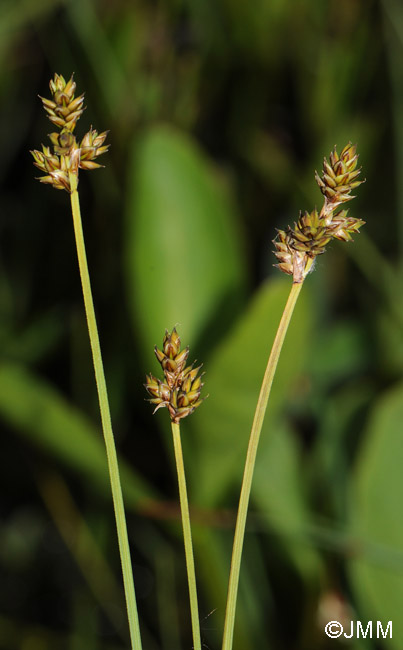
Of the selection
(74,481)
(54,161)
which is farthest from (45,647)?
(54,161)

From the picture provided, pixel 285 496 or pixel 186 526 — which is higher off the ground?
pixel 285 496

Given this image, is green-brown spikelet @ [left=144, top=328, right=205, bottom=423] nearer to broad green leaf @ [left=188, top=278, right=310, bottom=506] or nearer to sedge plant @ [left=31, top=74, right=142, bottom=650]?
sedge plant @ [left=31, top=74, right=142, bottom=650]

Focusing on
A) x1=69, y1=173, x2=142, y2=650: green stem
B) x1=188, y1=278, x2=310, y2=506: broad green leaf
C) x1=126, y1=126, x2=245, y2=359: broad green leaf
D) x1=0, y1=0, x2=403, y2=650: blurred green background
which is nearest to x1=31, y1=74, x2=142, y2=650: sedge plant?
x1=69, y1=173, x2=142, y2=650: green stem

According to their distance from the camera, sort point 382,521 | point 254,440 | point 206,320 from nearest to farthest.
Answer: point 254,440
point 382,521
point 206,320

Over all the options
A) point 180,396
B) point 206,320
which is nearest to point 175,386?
point 180,396

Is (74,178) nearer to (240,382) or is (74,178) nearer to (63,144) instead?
(63,144)

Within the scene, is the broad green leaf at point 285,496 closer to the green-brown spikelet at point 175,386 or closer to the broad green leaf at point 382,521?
the broad green leaf at point 382,521
